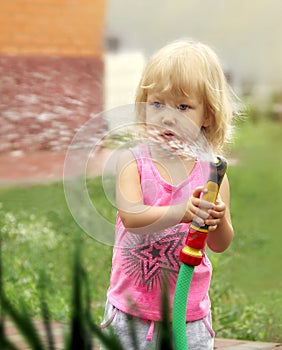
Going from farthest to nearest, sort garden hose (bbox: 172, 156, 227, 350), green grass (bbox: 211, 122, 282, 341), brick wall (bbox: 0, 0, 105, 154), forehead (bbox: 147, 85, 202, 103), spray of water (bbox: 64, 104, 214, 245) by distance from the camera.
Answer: brick wall (bbox: 0, 0, 105, 154), green grass (bbox: 211, 122, 282, 341), forehead (bbox: 147, 85, 202, 103), spray of water (bbox: 64, 104, 214, 245), garden hose (bbox: 172, 156, 227, 350)

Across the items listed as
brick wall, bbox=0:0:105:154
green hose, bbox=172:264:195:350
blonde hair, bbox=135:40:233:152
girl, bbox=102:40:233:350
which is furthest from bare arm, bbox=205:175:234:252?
brick wall, bbox=0:0:105:154

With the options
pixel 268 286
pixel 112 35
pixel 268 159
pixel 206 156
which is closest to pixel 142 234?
pixel 206 156

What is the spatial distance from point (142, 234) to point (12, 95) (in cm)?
1135

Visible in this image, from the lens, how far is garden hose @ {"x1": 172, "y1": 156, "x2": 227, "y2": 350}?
67.1 inches

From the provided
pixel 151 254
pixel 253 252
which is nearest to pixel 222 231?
pixel 151 254

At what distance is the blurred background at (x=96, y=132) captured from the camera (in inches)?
160

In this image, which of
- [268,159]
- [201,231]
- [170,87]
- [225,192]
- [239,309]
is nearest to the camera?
[201,231]

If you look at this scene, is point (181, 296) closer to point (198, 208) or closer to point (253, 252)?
point (198, 208)

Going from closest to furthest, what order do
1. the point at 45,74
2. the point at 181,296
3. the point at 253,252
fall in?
the point at 181,296 → the point at 253,252 → the point at 45,74

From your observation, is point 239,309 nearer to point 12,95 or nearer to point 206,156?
point 206,156

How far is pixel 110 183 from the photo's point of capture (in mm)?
2053

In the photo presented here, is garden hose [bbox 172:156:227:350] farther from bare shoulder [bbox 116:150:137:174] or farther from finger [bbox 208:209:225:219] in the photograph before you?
bare shoulder [bbox 116:150:137:174]

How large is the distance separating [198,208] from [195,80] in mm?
361

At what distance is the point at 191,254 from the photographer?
1.71m
